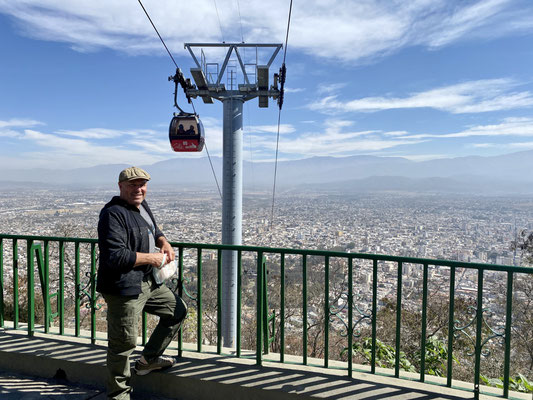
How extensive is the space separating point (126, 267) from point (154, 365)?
1073mm

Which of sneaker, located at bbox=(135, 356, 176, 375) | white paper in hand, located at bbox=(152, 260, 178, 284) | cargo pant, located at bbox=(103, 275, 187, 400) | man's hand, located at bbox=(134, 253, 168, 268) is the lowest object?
sneaker, located at bbox=(135, 356, 176, 375)

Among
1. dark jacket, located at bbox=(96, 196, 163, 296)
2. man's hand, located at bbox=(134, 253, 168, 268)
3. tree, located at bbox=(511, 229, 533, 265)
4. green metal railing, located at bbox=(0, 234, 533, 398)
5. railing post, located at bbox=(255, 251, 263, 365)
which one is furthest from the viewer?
tree, located at bbox=(511, 229, 533, 265)

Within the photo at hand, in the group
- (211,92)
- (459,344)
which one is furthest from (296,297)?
(211,92)

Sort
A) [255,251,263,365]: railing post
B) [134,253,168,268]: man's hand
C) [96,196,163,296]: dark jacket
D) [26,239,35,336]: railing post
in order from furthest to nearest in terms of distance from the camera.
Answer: [26,239,35,336]: railing post, [255,251,263,365]: railing post, [134,253,168,268]: man's hand, [96,196,163,296]: dark jacket

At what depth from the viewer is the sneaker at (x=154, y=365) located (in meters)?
3.08

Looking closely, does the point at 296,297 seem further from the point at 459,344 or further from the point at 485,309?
the point at 485,309

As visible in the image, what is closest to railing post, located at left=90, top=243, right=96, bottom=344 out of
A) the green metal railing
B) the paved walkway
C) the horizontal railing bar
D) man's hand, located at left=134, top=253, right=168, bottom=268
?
the green metal railing

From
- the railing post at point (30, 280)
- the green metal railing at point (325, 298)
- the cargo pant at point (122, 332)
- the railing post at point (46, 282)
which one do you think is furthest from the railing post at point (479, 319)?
the railing post at point (30, 280)

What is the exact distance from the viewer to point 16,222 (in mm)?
41000

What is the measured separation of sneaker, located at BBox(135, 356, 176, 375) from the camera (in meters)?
3.08

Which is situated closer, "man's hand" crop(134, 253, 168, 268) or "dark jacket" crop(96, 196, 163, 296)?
"dark jacket" crop(96, 196, 163, 296)

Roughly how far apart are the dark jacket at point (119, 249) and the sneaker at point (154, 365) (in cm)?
80

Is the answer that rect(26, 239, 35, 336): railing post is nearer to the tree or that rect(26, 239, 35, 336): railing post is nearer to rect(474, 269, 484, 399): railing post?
rect(474, 269, 484, 399): railing post

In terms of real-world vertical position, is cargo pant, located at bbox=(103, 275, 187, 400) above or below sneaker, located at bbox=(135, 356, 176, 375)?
above
